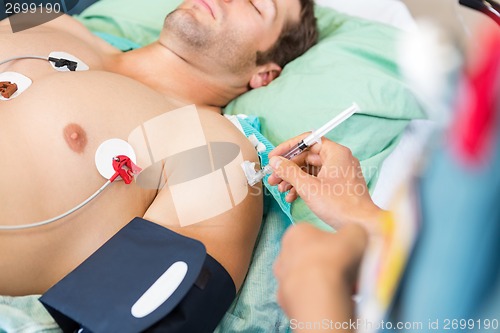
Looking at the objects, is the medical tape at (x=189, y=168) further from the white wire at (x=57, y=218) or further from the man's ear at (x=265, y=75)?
the man's ear at (x=265, y=75)

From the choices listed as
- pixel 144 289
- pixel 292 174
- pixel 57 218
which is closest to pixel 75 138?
pixel 57 218

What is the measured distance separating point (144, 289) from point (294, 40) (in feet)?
3.29

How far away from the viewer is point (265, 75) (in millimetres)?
1630

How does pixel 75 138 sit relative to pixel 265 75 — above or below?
above

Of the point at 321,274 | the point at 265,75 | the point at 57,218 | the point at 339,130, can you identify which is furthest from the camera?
the point at 265,75

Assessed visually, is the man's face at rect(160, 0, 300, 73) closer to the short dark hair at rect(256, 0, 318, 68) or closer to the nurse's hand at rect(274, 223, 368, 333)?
the short dark hair at rect(256, 0, 318, 68)

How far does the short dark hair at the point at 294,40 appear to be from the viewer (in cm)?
161

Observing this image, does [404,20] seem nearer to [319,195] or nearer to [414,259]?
[319,195]

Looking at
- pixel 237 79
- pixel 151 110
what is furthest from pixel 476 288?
pixel 237 79

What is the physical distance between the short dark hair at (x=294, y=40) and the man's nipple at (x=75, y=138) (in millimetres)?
644

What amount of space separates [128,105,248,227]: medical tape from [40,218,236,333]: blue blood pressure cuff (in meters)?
0.13

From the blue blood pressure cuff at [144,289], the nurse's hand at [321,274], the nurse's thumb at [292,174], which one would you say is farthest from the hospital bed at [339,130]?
the nurse's hand at [321,274]

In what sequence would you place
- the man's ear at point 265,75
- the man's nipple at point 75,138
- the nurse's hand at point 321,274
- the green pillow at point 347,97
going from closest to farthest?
the nurse's hand at point 321,274 → the man's nipple at point 75,138 → the green pillow at point 347,97 → the man's ear at point 265,75

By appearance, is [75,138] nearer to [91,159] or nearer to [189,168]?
[91,159]
